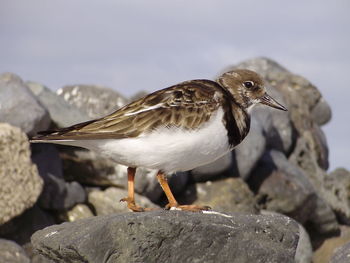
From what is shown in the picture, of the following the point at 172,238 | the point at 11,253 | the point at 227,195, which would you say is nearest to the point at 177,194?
the point at 227,195

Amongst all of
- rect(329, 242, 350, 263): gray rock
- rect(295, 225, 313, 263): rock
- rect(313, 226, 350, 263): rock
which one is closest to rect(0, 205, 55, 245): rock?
rect(295, 225, 313, 263): rock

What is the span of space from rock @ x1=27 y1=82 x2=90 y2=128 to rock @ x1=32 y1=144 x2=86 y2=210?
577 mm

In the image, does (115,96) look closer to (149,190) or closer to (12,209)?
(149,190)

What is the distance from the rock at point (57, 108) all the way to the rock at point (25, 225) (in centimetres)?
181

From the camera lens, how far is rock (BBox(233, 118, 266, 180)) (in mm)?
17125

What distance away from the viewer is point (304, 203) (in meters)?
17.8

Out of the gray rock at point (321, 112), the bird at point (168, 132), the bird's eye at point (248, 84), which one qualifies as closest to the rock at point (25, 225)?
the bird at point (168, 132)

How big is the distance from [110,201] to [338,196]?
8034 millimetres

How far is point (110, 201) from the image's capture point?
1484cm

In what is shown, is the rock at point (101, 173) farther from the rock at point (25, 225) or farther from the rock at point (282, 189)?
the rock at point (282, 189)

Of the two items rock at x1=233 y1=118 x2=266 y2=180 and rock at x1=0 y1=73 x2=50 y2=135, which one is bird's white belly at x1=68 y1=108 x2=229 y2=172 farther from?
rock at x1=233 y1=118 x2=266 y2=180

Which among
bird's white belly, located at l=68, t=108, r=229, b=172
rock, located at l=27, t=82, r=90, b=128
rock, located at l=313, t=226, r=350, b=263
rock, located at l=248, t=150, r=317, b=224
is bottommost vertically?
rock, located at l=313, t=226, r=350, b=263

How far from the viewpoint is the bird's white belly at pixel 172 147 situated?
358 inches

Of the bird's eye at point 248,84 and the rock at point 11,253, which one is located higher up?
the bird's eye at point 248,84
